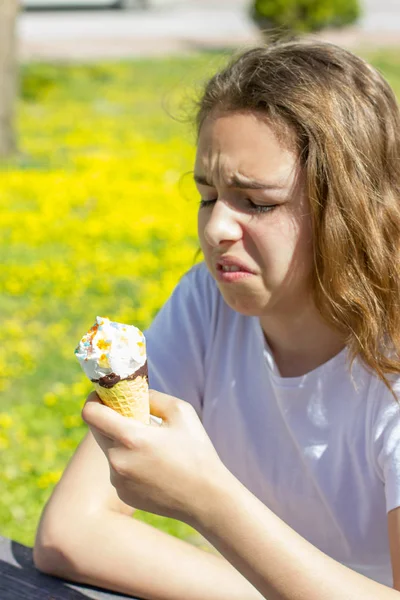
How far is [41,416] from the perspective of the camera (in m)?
3.98

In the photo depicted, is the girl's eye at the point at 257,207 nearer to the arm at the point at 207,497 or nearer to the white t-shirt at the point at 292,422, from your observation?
the white t-shirt at the point at 292,422

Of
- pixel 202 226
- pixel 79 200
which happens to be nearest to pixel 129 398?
pixel 202 226

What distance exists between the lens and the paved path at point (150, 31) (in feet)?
53.2

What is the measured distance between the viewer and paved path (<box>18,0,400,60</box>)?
1622 cm

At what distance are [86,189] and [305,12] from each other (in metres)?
8.49

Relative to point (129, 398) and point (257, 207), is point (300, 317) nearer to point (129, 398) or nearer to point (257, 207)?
point (257, 207)

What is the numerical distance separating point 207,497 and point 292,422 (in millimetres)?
449

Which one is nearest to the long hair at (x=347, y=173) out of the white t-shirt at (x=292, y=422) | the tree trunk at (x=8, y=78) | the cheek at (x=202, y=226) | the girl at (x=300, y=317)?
the girl at (x=300, y=317)

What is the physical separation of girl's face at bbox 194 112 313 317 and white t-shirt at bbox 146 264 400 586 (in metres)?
0.22

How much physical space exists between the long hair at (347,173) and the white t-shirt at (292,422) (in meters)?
0.10

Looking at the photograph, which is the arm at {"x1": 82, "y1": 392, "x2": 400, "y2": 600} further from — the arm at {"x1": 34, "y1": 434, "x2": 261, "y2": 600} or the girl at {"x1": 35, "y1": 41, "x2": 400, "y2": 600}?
the arm at {"x1": 34, "y1": 434, "x2": 261, "y2": 600}

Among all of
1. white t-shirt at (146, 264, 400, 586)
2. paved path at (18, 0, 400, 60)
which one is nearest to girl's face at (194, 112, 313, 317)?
white t-shirt at (146, 264, 400, 586)

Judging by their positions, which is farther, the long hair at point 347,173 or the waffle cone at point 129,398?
the long hair at point 347,173

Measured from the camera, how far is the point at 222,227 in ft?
5.44
